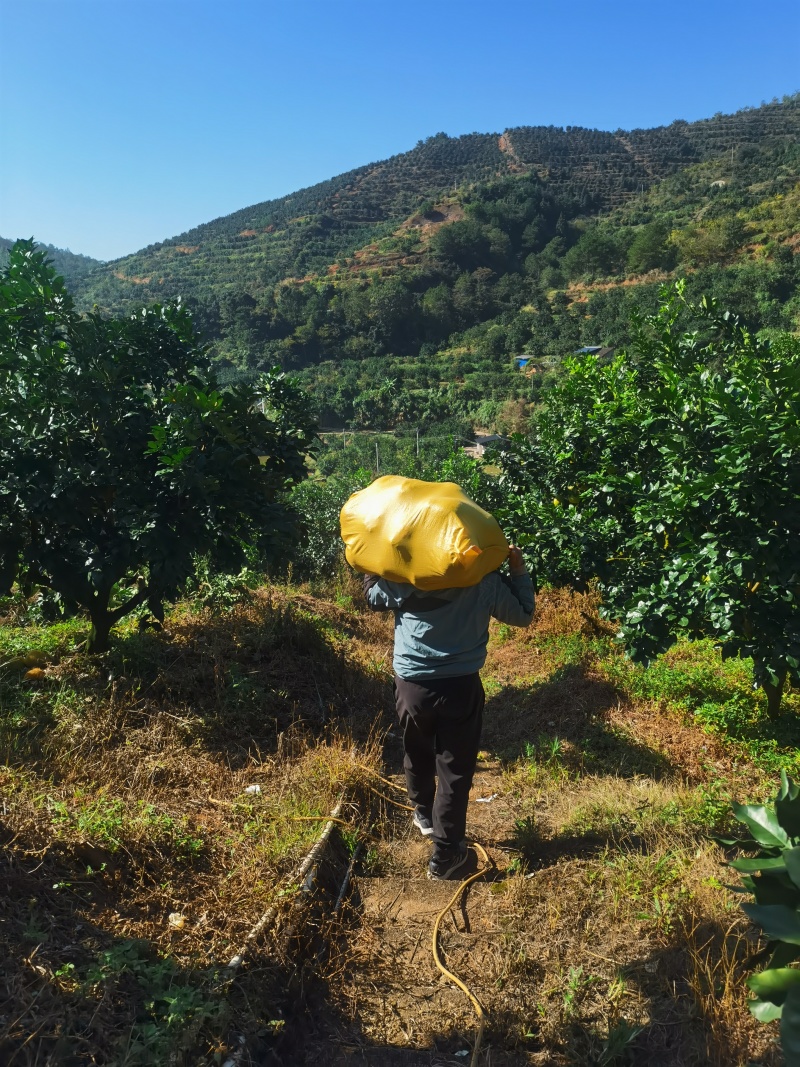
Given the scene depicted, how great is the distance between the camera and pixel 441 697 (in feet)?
9.18

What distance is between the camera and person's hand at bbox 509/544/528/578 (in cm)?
285

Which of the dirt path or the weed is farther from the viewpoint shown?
the dirt path

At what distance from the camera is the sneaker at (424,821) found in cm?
314

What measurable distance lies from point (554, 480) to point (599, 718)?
2.28 metres

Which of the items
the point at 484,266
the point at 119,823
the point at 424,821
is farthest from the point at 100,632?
the point at 484,266

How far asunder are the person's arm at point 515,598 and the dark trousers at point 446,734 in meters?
0.30

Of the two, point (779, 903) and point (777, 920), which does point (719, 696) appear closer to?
point (779, 903)

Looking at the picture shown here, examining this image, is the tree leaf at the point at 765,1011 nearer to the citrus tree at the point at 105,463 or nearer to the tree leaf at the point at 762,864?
the tree leaf at the point at 762,864

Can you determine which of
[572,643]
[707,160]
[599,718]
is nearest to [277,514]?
[599,718]

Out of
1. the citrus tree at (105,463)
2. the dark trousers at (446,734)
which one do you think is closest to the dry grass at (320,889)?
the dark trousers at (446,734)

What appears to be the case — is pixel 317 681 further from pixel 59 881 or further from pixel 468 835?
pixel 59 881

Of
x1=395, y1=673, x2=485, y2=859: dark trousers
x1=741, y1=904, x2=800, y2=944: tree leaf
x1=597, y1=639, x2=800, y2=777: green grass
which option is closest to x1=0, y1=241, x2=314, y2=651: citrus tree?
x1=395, y1=673, x2=485, y2=859: dark trousers

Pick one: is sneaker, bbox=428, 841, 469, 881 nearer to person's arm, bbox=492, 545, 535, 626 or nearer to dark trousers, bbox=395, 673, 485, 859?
dark trousers, bbox=395, 673, 485, 859

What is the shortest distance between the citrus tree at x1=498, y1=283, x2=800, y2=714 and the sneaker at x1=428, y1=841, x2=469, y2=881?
1662 millimetres
